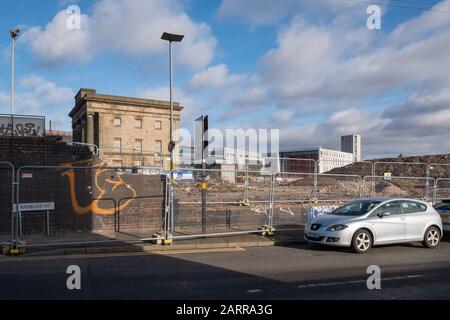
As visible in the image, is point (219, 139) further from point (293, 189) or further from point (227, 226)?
point (227, 226)

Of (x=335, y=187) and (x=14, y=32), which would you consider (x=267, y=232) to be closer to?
(x=335, y=187)

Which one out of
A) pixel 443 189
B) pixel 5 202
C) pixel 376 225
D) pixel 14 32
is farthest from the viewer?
pixel 14 32

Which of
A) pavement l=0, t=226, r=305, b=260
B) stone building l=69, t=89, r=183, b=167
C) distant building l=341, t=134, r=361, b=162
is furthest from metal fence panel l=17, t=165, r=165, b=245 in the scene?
stone building l=69, t=89, r=183, b=167

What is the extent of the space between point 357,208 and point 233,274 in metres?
5.28

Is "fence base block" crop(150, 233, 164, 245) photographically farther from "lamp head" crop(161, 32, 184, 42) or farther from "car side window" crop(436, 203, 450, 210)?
"car side window" crop(436, 203, 450, 210)

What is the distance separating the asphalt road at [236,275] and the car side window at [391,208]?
3.55ft

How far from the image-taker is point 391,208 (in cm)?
1195

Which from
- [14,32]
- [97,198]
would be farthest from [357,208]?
[14,32]

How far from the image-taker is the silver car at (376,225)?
1103 centimetres

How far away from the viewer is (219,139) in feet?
78.4

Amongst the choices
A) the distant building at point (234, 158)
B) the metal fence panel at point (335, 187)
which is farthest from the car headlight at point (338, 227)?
the distant building at point (234, 158)

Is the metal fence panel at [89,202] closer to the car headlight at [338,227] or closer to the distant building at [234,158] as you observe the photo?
the distant building at [234,158]
